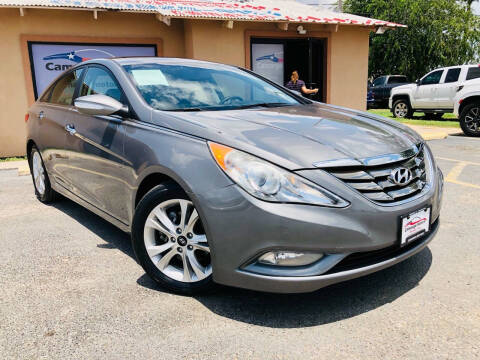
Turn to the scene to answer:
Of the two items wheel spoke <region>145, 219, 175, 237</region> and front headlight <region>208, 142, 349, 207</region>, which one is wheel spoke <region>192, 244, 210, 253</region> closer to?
wheel spoke <region>145, 219, 175, 237</region>

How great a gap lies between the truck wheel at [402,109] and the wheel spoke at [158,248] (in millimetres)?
14413

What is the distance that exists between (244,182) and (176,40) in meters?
8.70

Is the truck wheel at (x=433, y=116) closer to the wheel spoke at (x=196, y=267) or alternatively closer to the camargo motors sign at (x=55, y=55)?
the camargo motors sign at (x=55, y=55)

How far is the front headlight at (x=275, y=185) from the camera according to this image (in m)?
2.21

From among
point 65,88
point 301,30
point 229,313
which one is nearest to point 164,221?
point 229,313

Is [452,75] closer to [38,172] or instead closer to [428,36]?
[38,172]

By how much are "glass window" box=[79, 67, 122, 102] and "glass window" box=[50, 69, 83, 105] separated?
24cm

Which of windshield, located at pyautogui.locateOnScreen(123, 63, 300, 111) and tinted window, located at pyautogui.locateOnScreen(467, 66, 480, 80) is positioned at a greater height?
windshield, located at pyautogui.locateOnScreen(123, 63, 300, 111)

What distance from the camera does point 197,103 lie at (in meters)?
3.20

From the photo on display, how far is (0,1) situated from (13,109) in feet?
6.75

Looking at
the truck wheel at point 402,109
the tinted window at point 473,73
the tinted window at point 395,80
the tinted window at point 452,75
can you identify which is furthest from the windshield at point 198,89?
the tinted window at point 395,80

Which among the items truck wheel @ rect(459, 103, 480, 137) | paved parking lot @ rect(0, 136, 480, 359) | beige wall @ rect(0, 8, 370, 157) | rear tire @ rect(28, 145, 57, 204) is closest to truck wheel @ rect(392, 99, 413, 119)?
beige wall @ rect(0, 8, 370, 157)

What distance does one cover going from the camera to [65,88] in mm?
4289

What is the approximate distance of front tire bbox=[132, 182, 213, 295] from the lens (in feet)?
8.37
